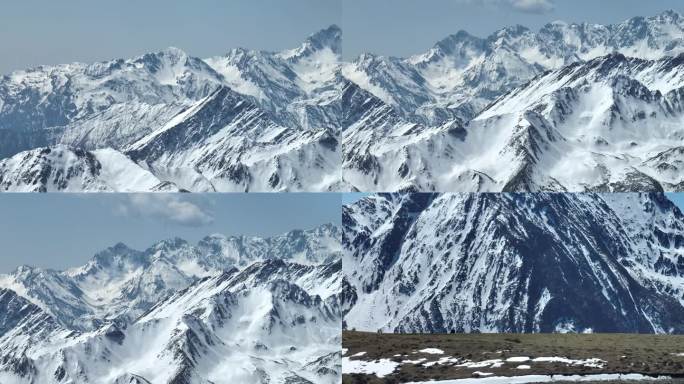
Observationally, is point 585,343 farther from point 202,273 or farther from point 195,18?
point 195,18

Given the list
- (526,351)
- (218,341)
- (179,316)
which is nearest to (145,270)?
(179,316)

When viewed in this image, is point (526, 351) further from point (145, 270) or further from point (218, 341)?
point (145, 270)

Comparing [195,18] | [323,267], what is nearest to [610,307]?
[323,267]

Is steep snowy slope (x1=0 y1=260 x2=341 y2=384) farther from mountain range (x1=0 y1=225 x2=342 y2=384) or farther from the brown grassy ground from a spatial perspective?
the brown grassy ground

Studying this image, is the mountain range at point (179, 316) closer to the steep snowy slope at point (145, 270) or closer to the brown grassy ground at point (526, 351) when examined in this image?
the steep snowy slope at point (145, 270)

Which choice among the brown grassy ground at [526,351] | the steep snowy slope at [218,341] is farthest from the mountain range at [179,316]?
the brown grassy ground at [526,351]
